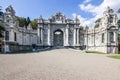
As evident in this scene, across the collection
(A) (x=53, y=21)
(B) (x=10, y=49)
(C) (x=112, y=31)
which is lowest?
(B) (x=10, y=49)

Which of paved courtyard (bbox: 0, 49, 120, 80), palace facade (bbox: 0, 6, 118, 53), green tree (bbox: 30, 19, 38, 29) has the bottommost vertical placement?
paved courtyard (bbox: 0, 49, 120, 80)

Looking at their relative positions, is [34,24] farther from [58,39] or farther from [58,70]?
[58,70]

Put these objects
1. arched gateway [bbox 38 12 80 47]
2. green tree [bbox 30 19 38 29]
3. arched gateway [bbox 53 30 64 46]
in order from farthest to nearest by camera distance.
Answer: green tree [bbox 30 19 38 29], arched gateway [bbox 53 30 64 46], arched gateway [bbox 38 12 80 47]

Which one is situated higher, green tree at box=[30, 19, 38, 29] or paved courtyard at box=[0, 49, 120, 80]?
green tree at box=[30, 19, 38, 29]

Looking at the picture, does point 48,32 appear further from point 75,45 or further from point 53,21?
point 75,45

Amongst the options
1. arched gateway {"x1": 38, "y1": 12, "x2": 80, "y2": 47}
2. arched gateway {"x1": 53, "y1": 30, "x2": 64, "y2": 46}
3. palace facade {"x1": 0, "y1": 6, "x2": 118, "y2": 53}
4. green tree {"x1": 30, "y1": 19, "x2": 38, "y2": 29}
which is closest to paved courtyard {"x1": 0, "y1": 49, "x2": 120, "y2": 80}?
palace facade {"x1": 0, "y1": 6, "x2": 118, "y2": 53}

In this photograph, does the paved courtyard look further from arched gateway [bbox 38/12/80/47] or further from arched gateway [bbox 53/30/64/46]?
arched gateway [bbox 53/30/64/46]

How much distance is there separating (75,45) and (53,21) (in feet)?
36.1

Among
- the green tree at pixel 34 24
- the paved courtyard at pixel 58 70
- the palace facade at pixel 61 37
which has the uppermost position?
the green tree at pixel 34 24

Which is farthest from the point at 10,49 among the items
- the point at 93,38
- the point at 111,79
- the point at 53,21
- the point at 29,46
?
the point at 111,79

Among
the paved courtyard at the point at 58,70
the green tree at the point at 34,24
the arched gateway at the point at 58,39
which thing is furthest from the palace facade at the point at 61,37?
the paved courtyard at the point at 58,70

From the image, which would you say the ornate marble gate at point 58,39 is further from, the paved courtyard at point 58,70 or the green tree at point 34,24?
the paved courtyard at point 58,70

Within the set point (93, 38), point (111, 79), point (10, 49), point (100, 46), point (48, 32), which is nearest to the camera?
point (111, 79)

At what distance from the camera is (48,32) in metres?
57.4
